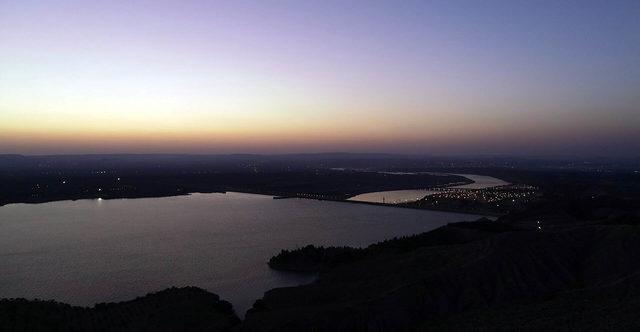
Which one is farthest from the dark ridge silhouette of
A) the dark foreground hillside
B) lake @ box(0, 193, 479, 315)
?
lake @ box(0, 193, 479, 315)

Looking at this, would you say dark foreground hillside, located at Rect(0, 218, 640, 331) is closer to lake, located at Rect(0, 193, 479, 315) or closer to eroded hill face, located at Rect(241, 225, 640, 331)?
eroded hill face, located at Rect(241, 225, 640, 331)

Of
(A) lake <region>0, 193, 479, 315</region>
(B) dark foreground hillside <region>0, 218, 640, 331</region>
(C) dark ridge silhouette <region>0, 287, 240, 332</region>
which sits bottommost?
(A) lake <region>0, 193, 479, 315</region>

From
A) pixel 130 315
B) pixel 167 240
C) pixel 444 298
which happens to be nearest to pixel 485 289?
pixel 444 298

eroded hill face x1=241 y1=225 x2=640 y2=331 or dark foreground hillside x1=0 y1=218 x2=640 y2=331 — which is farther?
dark foreground hillside x1=0 y1=218 x2=640 y2=331

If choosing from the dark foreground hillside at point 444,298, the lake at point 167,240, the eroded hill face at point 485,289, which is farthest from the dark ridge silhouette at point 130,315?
the lake at point 167,240

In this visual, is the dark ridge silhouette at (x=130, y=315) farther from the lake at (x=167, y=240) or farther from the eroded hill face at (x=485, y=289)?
the lake at (x=167, y=240)

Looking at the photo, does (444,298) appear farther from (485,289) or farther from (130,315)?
(130,315)
